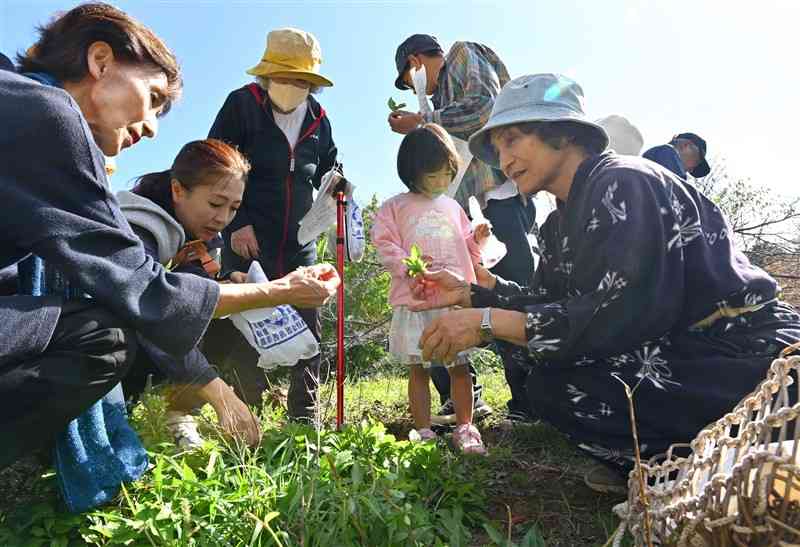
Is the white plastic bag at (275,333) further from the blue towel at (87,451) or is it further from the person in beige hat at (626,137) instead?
the person in beige hat at (626,137)

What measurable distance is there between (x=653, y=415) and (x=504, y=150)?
1113 mm

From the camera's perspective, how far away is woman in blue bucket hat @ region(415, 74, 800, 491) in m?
2.01

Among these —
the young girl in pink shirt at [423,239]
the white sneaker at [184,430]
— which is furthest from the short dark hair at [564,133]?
the white sneaker at [184,430]

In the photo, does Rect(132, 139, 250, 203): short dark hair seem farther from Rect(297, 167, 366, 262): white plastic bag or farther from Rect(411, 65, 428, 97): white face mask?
Rect(411, 65, 428, 97): white face mask

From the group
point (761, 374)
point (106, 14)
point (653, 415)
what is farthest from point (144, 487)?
point (761, 374)

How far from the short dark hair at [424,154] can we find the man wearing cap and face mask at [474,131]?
0.21 metres

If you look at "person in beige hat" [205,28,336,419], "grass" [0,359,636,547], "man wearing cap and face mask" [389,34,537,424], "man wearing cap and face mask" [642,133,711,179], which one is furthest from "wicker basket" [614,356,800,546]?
"man wearing cap and face mask" [642,133,711,179]

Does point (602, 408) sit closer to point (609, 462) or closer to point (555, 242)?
point (609, 462)

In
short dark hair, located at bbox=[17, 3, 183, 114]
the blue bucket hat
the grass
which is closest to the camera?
the grass

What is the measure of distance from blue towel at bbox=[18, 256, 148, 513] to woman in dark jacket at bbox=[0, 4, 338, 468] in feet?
0.20

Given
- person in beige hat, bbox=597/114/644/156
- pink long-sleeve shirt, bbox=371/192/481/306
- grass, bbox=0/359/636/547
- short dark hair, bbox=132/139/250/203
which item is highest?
person in beige hat, bbox=597/114/644/156

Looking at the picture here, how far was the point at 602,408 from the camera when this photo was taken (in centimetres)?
215

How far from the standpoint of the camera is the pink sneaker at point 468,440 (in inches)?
107

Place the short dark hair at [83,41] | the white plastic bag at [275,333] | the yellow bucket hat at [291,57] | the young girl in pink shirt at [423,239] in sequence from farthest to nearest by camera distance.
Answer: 1. the yellow bucket hat at [291,57]
2. the young girl in pink shirt at [423,239]
3. the white plastic bag at [275,333]
4. the short dark hair at [83,41]
